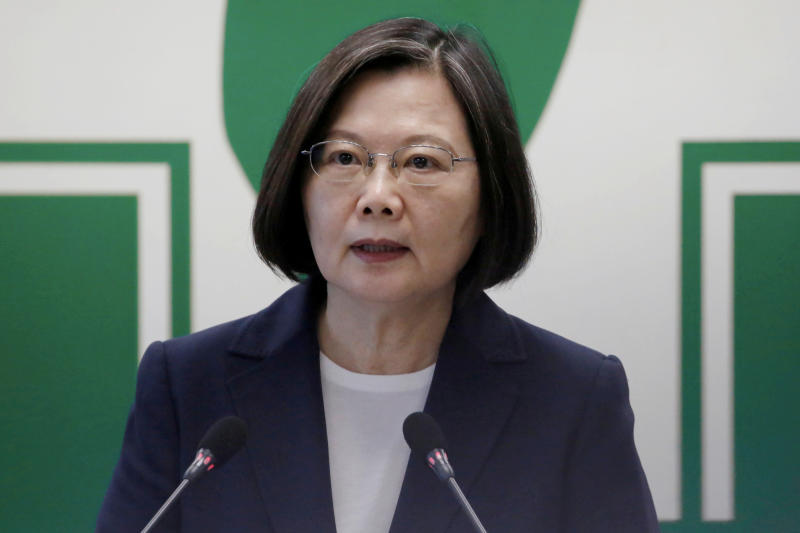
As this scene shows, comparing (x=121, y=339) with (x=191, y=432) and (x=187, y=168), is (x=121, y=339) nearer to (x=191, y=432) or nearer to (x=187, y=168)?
(x=187, y=168)

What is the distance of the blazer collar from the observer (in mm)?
1307

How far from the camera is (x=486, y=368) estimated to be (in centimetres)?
145

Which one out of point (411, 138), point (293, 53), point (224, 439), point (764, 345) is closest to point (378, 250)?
point (411, 138)

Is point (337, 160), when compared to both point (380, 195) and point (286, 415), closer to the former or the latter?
point (380, 195)

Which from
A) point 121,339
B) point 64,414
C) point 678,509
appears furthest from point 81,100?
point 678,509

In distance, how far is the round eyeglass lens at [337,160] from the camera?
1.32 meters

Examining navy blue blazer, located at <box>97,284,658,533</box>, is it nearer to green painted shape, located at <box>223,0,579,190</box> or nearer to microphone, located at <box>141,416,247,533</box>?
microphone, located at <box>141,416,247,533</box>

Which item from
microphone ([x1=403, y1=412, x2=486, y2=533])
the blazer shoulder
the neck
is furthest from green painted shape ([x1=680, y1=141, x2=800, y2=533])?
microphone ([x1=403, y1=412, x2=486, y2=533])

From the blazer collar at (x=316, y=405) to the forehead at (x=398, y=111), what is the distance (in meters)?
0.34

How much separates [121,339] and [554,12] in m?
1.35

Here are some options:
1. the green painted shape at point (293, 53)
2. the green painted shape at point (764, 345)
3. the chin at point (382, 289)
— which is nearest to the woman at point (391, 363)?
the chin at point (382, 289)

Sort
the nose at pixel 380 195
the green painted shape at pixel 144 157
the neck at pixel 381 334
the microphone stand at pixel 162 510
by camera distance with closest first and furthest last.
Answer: the microphone stand at pixel 162 510
the nose at pixel 380 195
the neck at pixel 381 334
the green painted shape at pixel 144 157

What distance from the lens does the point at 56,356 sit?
7.06ft

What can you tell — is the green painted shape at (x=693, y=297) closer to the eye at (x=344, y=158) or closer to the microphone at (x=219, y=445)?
the eye at (x=344, y=158)
